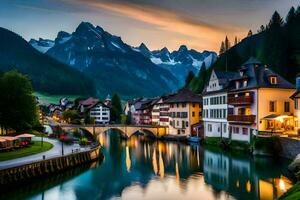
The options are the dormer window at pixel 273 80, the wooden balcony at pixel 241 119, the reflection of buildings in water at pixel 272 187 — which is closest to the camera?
the reflection of buildings in water at pixel 272 187

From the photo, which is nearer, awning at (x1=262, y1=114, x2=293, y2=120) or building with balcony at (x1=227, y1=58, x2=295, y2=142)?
awning at (x1=262, y1=114, x2=293, y2=120)

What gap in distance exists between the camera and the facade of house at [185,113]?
355 feet

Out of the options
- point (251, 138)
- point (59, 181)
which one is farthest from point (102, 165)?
point (251, 138)

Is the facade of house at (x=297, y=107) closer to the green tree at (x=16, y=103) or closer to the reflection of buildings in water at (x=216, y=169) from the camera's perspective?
the reflection of buildings in water at (x=216, y=169)

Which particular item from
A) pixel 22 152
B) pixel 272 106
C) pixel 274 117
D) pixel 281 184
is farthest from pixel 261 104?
pixel 22 152

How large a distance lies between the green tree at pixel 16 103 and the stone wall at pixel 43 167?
17.9 m

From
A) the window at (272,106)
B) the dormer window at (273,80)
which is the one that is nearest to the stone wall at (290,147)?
the window at (272,106)

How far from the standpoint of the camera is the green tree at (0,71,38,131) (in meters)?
72.1

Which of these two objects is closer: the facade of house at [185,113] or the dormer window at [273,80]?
the dormer window at [273,80]

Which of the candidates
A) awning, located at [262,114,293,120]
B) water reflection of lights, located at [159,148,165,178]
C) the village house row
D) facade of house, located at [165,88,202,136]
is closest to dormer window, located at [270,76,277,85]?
the village house row

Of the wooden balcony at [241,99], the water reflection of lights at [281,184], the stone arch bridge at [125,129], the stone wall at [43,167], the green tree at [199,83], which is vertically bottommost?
the water reflection of lights at [281,184]

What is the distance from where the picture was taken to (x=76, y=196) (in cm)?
4259

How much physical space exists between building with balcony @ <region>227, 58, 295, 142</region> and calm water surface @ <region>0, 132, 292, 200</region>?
27.1ft

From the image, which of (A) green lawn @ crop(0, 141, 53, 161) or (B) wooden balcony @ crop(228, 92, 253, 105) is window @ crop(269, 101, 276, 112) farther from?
(A) green lawn @ crop(0, 141, 53, 161)
